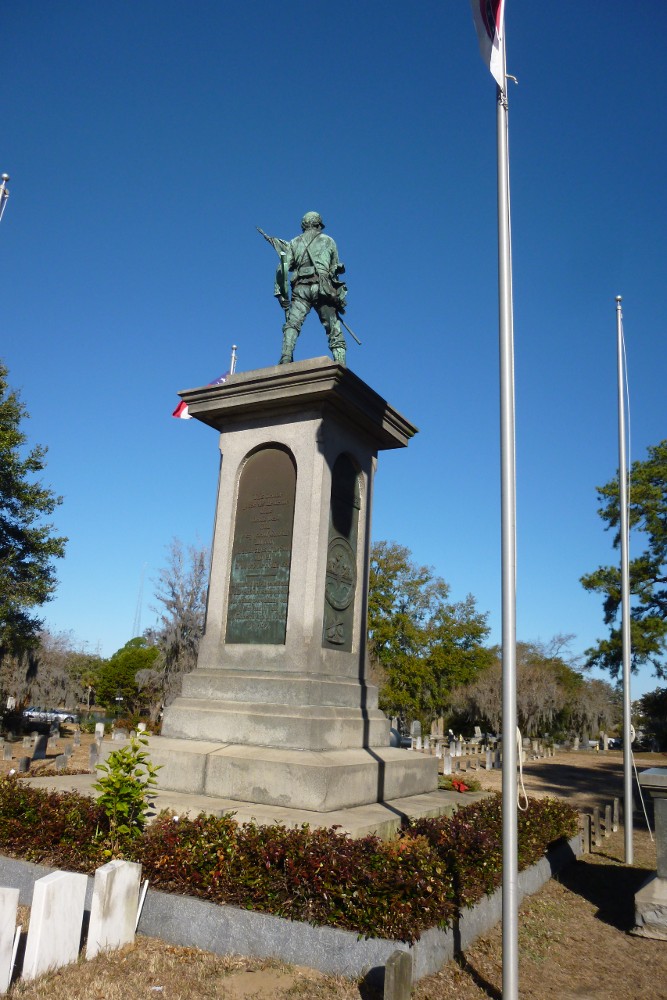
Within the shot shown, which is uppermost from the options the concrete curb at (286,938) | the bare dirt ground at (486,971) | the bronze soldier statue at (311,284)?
the bronze soldier statue at (311,284)

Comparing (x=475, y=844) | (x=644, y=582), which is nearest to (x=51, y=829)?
Result: (x=475, y=844)

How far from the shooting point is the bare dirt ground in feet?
15.8

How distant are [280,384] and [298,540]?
2.17 metres

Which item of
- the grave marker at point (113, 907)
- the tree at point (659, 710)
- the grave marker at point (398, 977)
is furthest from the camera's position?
the tree at point (659, 710)

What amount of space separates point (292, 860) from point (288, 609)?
3958mm

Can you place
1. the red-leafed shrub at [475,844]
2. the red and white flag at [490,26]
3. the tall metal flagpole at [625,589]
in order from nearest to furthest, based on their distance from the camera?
the red-leafed shrub at [475,844], the red and white flag at [490,26], the tall metal flagpole at [625,589]

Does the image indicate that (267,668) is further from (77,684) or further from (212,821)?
(77,684)

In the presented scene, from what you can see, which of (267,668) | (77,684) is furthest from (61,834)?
(77,684)

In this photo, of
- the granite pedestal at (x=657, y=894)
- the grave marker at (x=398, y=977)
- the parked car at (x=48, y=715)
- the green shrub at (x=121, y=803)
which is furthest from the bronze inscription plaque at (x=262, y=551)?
the parked car at (x=48, y=715)

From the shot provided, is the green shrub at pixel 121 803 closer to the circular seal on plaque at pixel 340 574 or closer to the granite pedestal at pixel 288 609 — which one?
the granite pedestal at pixel 288 609

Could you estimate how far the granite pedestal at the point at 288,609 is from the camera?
8.26 metres

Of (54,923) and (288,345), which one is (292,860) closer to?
(54,923)

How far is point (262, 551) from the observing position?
9859 mm

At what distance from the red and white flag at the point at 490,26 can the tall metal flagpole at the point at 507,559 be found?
72 mm
